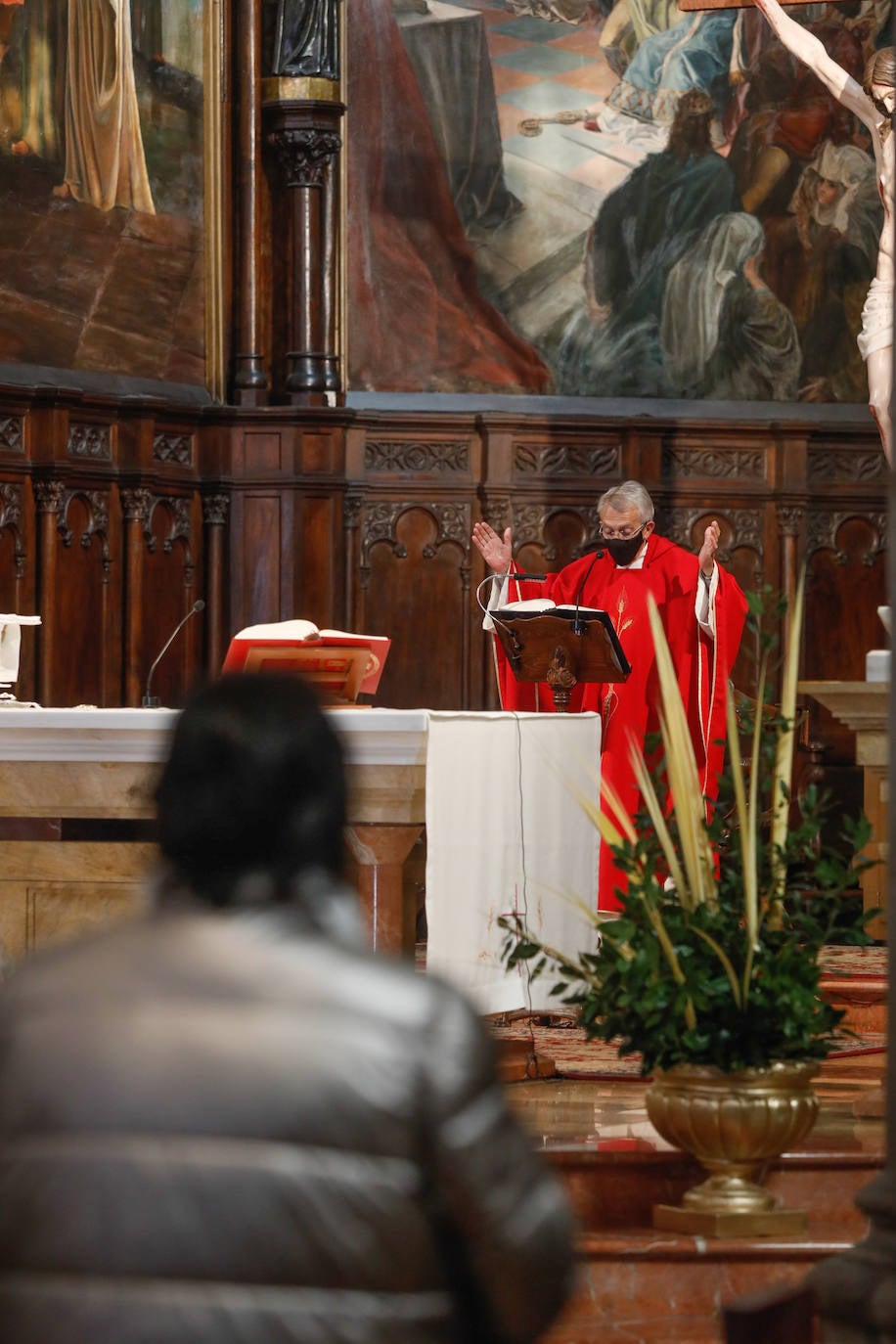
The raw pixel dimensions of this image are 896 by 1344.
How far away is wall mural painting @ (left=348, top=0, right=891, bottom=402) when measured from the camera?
987cm

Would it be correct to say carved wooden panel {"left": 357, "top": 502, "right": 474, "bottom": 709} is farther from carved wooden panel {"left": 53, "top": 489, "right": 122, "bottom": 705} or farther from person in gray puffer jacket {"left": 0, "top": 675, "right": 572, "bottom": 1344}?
person in gray puffer jacket {"left": 0, "top": 675, "right": 572, "bottom": 1344}

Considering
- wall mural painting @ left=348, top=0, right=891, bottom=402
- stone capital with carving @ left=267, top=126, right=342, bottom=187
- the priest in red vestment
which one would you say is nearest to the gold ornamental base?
the priest in red vestment

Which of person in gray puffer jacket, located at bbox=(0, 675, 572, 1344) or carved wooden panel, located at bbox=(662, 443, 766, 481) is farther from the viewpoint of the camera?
carved wooden panel, located at bbox=(662, 443, 766, 481)

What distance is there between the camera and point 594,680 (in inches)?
257

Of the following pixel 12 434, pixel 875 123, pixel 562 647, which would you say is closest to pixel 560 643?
pixel 562 647

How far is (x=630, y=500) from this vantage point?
305 inches

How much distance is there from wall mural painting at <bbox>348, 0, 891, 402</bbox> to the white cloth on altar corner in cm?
453

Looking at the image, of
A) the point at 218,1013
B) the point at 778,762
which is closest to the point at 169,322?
the point at 778,762

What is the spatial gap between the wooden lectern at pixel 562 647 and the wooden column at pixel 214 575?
119 inches

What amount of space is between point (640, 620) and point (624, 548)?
0.96 ft

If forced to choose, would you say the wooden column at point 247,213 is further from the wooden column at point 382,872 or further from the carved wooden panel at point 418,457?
the wooden column at point 382,872

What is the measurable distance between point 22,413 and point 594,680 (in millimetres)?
3246

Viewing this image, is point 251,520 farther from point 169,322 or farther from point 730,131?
point 730,131

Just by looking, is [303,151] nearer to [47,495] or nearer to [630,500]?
[47,495]
